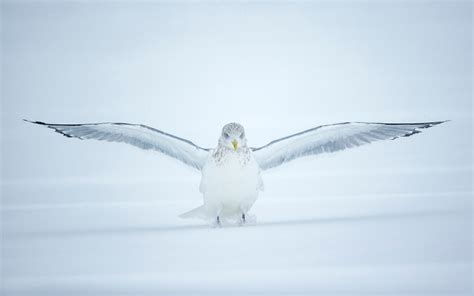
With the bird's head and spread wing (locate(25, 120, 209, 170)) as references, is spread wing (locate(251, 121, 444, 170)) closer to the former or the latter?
the bird's head

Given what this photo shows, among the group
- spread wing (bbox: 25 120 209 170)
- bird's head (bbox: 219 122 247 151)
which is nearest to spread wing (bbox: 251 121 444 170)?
bird's head (bbox: 219 122 247 151)

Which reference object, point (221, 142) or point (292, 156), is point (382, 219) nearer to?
point (292, 156)

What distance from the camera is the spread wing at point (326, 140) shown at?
24.1 ft

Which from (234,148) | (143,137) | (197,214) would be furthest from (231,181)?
(143,137)

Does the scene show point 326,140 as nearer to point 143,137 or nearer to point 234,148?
point 234,148

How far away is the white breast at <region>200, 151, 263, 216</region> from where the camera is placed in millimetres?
7012

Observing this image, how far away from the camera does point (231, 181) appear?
7.00m

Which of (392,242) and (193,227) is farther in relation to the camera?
(193,227)

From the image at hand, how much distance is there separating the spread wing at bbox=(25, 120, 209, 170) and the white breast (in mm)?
447

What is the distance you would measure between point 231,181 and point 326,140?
108 cm

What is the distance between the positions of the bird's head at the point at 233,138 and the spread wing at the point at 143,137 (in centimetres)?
48

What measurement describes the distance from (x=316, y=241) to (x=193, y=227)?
4.68ft

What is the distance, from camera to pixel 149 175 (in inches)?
461

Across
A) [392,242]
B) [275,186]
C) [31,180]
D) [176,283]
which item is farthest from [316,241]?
[31,180]
